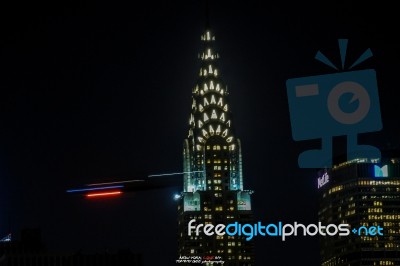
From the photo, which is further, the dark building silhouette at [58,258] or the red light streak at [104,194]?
the dark building silhouette at [58,258]

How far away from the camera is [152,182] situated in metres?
148

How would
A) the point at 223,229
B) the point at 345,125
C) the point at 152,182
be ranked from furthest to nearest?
the point at 223,229, the point at 345,125, the point at 152,182

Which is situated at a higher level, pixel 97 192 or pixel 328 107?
pixel 328 107

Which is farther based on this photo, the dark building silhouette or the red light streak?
the dark building silhouette

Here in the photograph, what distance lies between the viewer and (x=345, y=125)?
16088 cm

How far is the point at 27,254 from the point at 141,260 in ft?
43.1

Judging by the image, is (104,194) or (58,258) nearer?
(104,194)

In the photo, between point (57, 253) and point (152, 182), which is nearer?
point (152, 182)

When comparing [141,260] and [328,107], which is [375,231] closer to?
[141,260]

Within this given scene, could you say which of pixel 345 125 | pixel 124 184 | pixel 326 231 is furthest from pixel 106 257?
pixel 124 184

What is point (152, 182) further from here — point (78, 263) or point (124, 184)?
point (78, 263)

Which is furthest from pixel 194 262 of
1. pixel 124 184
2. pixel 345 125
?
pixel 124 184

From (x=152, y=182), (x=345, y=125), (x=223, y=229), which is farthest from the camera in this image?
(x=223, y=229)

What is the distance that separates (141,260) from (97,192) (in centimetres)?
7715
